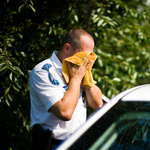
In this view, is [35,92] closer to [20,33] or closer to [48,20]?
[20,33]

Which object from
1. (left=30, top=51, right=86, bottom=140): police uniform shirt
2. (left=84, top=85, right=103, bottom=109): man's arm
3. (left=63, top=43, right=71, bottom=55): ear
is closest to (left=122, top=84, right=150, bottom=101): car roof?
(left=84, top=85, right=103, bottom=109): man's arm

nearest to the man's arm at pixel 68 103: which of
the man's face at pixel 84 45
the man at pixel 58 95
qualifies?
the man at pixel 58 95

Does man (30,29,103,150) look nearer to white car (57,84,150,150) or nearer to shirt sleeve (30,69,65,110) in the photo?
shirt sleeve (30,69,65,110)

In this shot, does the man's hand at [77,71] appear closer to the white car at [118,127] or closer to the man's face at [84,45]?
the man's face at [84,45]

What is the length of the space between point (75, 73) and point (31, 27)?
49.4 inches

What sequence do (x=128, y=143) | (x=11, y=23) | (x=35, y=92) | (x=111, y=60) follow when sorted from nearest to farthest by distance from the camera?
(x=128, y=143)
(x=35, y=92)
(x=11, y=23)
(x=111, y=60)

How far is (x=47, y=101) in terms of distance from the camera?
1.23 meters

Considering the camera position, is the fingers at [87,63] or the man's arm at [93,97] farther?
the man's arm at [93,97]

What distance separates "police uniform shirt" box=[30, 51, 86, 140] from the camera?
1.25 meters

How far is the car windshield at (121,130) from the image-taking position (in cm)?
98

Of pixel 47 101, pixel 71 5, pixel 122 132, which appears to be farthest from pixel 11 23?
pixel 122 132

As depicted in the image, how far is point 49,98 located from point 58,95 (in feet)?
0.21

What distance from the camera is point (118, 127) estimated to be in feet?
3.77

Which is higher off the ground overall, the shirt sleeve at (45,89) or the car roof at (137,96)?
the shirt sleeve at (45,89)
